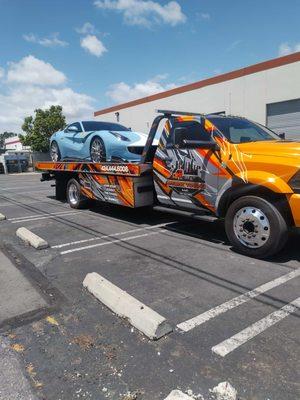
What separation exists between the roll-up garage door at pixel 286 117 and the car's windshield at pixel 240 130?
1127cm

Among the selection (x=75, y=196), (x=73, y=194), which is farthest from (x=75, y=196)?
(x=73, y=194)

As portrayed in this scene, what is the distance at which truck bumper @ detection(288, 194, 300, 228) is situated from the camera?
15.6 feet

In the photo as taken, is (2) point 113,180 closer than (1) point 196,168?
No

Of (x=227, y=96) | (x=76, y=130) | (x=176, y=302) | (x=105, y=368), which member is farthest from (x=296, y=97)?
(x=105, y=368)

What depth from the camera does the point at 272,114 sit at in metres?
17.8

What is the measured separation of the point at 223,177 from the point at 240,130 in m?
1.04

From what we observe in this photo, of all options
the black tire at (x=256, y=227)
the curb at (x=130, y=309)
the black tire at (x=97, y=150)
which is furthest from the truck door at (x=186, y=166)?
the curb at (x=130, y=309)

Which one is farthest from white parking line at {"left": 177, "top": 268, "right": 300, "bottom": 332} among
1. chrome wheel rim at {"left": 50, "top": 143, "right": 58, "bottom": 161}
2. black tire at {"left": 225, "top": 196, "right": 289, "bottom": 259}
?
chrome wheel rim at {"left": 50, "top": 143, "right": 58, "bottom": 161}

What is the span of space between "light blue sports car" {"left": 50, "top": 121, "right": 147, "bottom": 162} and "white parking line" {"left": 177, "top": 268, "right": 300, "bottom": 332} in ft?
14.6

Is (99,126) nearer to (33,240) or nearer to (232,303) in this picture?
(33,240)

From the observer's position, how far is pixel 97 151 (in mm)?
8852

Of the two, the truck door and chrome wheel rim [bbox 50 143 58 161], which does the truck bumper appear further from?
chrome wheel rim [bbox 50 143 58 161]

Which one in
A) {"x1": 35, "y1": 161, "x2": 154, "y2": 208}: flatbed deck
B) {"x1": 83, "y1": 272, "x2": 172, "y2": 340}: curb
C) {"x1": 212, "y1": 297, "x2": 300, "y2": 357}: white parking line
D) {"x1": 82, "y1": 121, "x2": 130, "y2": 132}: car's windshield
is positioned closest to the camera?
{"x1": 212, "y1": 297, "x2": 300, "y2": 357}: white parking line

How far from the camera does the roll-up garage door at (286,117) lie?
1673cm
